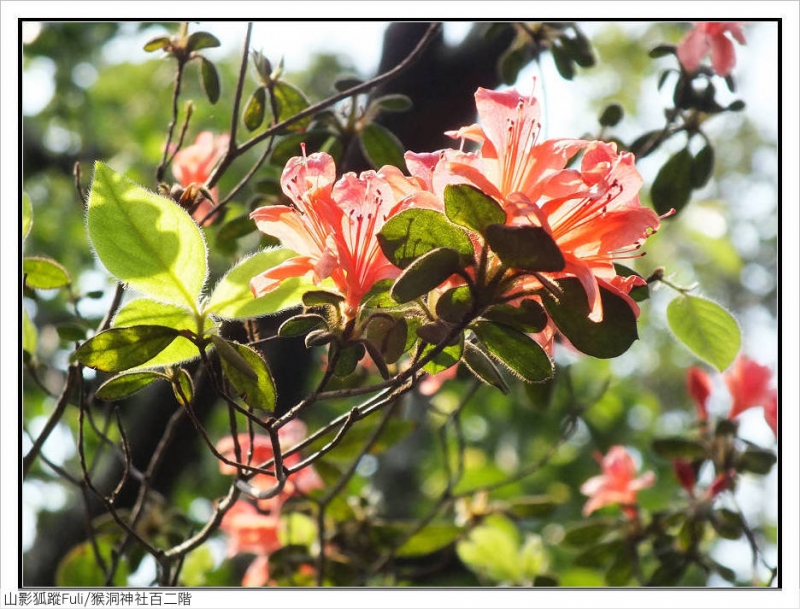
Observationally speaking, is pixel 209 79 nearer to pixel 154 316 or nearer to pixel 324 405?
pixel 154 316

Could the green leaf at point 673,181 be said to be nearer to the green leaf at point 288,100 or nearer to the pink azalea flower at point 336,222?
the green leaf at point 288,100

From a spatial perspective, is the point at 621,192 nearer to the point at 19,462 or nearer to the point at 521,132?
the point at 521,132

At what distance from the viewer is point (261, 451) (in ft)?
4.47

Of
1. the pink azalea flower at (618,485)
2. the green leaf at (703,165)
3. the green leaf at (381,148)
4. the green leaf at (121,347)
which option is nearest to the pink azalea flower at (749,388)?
the pink azalea flower at (618,485)

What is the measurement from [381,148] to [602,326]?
0.65 metres

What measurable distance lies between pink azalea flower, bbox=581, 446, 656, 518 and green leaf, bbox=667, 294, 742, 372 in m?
0.62

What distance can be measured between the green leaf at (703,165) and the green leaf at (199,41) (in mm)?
782

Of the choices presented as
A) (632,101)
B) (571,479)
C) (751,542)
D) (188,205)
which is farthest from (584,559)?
(632,101)

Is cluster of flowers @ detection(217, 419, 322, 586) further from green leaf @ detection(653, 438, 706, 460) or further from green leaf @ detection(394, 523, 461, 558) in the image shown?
green leaf @ detection(653, 438, 706, 460)

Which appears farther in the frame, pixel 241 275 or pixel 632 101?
pixel 632 101

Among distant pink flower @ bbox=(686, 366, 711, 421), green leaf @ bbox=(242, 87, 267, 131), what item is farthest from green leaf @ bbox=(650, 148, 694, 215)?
green leaf @ bbox=(242, 87, 267, 131)

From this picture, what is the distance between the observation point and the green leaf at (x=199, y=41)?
1176 millimetres

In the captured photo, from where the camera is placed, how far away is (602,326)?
28.9 inches

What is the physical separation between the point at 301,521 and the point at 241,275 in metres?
1.04
